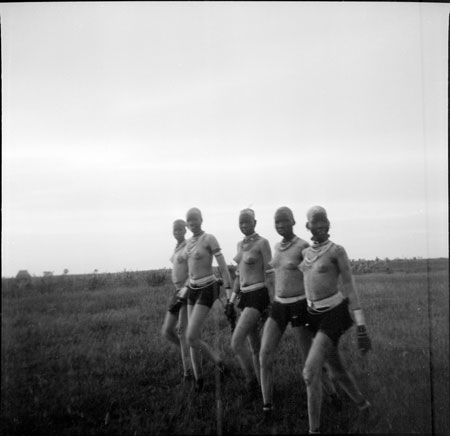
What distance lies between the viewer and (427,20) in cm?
326

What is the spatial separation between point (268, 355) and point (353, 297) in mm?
747

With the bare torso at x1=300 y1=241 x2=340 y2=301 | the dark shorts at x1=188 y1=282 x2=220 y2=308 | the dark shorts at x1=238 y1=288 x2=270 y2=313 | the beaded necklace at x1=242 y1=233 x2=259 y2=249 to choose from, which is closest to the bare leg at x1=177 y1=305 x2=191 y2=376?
the dark shorts at x1=188 y1=282 x2=220 y2=308

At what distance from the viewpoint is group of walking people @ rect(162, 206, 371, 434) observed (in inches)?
102

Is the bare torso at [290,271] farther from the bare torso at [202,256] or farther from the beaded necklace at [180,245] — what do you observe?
the beaded necklace at [180,245]

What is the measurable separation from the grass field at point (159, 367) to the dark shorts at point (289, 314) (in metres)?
0.19

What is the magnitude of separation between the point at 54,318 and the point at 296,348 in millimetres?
2041

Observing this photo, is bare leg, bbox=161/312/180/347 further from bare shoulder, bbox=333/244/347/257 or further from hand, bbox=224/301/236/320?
bare shoulder, bbox=333/244/347/257

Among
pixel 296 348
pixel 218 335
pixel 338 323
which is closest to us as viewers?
pixel 338 323

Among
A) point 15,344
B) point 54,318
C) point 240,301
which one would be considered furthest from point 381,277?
point 15,344

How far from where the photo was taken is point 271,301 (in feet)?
9.27

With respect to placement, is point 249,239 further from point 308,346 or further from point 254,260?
point 308,346

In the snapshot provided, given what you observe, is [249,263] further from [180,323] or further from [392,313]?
[392,313]

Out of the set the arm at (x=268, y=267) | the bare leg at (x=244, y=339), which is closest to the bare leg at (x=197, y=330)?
the bare leg at (x=244, y=339)

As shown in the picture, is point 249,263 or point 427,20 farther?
point 427,20
